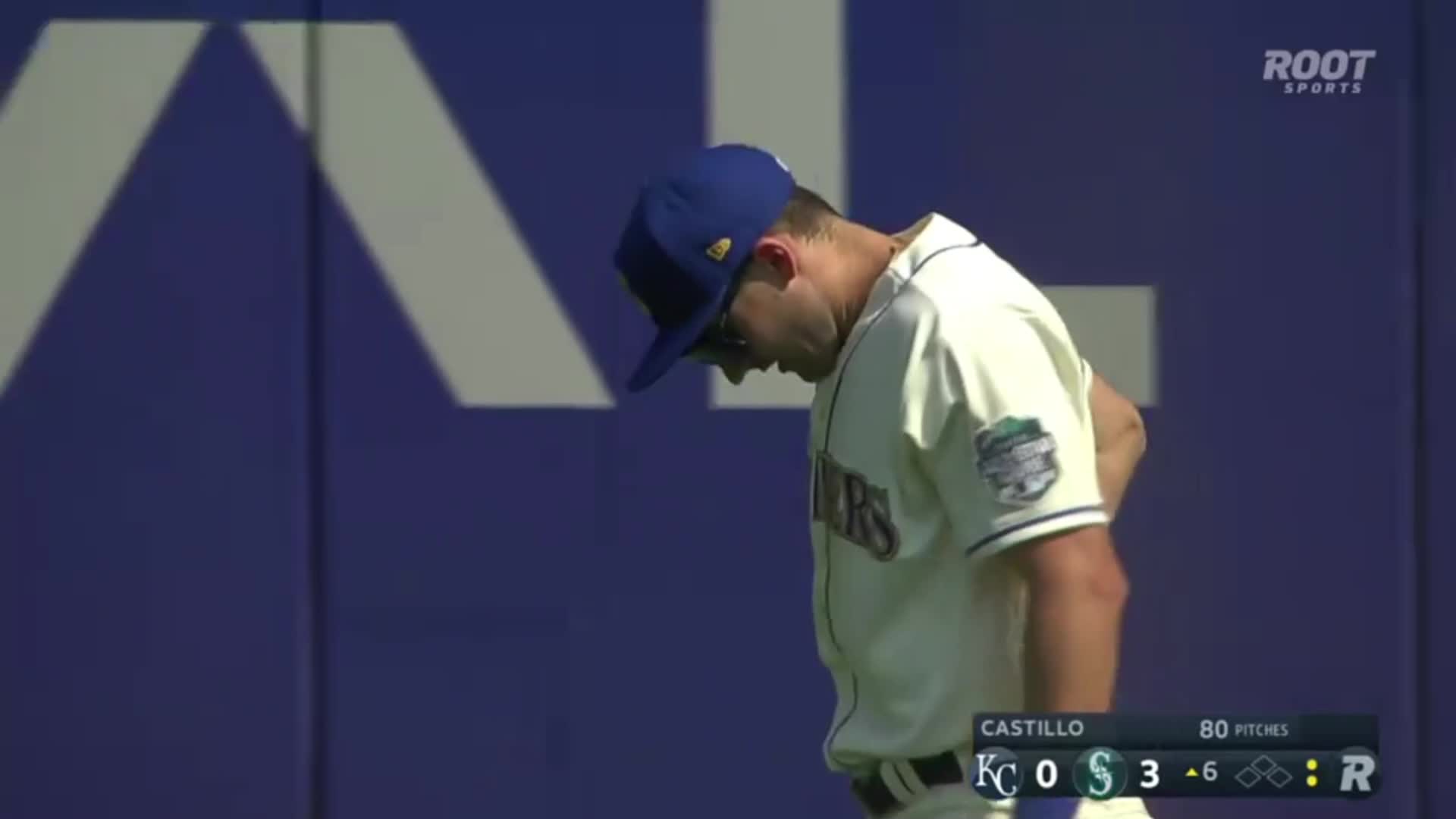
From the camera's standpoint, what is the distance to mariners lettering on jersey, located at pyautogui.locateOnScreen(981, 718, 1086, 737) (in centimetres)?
193

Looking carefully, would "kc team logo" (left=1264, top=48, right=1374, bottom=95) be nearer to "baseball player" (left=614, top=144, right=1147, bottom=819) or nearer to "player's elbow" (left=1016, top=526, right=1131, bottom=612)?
"baseball player" (left=614, top=144, right=1147, bottom=819)

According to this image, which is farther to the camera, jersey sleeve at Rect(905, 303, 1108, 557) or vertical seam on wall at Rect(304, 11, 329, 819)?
vertical seam on wall at Rect(304, 11, 329, 819)

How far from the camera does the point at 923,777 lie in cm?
205

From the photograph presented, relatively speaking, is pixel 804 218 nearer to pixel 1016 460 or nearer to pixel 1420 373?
pixel 1016 460

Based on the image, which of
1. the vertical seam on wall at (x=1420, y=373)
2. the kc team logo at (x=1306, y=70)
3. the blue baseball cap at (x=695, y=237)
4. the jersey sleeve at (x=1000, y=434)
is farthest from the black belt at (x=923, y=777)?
the kc team logo at (x=1306, y=70)

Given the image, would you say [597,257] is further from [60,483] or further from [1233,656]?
[1233,656]

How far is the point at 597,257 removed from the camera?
338 centimetres

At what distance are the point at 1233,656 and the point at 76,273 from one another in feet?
6.49

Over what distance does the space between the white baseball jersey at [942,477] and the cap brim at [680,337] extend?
0.14 meters

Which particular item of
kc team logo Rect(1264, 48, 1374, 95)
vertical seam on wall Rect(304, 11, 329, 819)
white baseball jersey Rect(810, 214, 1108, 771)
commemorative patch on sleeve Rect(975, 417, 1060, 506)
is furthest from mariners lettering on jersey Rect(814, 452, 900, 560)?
kc team logo Rect(1264, 48, 1374, 95)

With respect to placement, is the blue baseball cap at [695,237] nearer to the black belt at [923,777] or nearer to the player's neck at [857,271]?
the player's neck at [857,271]

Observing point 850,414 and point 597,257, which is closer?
point 850,414

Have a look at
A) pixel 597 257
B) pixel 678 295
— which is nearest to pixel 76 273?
pixel 597 257
